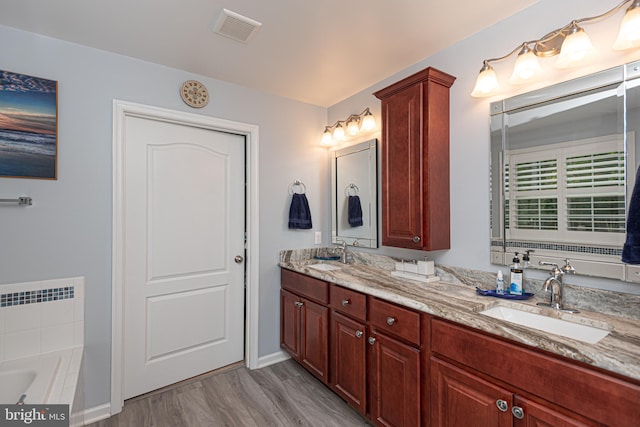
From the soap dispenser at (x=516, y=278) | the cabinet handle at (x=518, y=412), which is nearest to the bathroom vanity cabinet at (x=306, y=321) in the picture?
the soap dispenser at (x=516, y=278)

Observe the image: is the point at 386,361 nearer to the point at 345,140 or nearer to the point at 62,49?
the point at 345,140

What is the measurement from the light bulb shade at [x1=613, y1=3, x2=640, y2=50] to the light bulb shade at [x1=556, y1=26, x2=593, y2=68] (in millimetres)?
109

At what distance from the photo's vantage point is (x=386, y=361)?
1728mm

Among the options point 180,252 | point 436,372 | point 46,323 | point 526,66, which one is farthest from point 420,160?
point 46,323

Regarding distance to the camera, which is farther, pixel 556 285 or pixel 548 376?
pixel 556 285

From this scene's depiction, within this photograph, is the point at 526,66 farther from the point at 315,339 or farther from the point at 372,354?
the point at 315,339

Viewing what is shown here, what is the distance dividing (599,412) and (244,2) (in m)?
2.23

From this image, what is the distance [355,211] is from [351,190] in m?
0.20

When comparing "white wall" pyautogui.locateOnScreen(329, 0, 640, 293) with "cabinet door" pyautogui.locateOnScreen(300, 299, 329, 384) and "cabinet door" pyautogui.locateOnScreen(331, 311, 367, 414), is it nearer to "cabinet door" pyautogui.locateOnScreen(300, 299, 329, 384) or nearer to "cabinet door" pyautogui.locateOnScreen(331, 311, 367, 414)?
"cabinet door" pyautogui.locateOnScreen(331, 311, 367, 414)

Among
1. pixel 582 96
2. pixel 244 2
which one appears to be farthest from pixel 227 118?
pixel 582 96

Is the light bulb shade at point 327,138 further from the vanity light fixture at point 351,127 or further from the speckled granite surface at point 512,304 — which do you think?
the speckled granite surface at point 512,304

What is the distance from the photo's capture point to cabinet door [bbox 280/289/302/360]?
99.8 inches

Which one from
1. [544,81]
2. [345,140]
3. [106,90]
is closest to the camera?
[544,81]

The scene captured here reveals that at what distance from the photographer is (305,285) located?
2434mm
